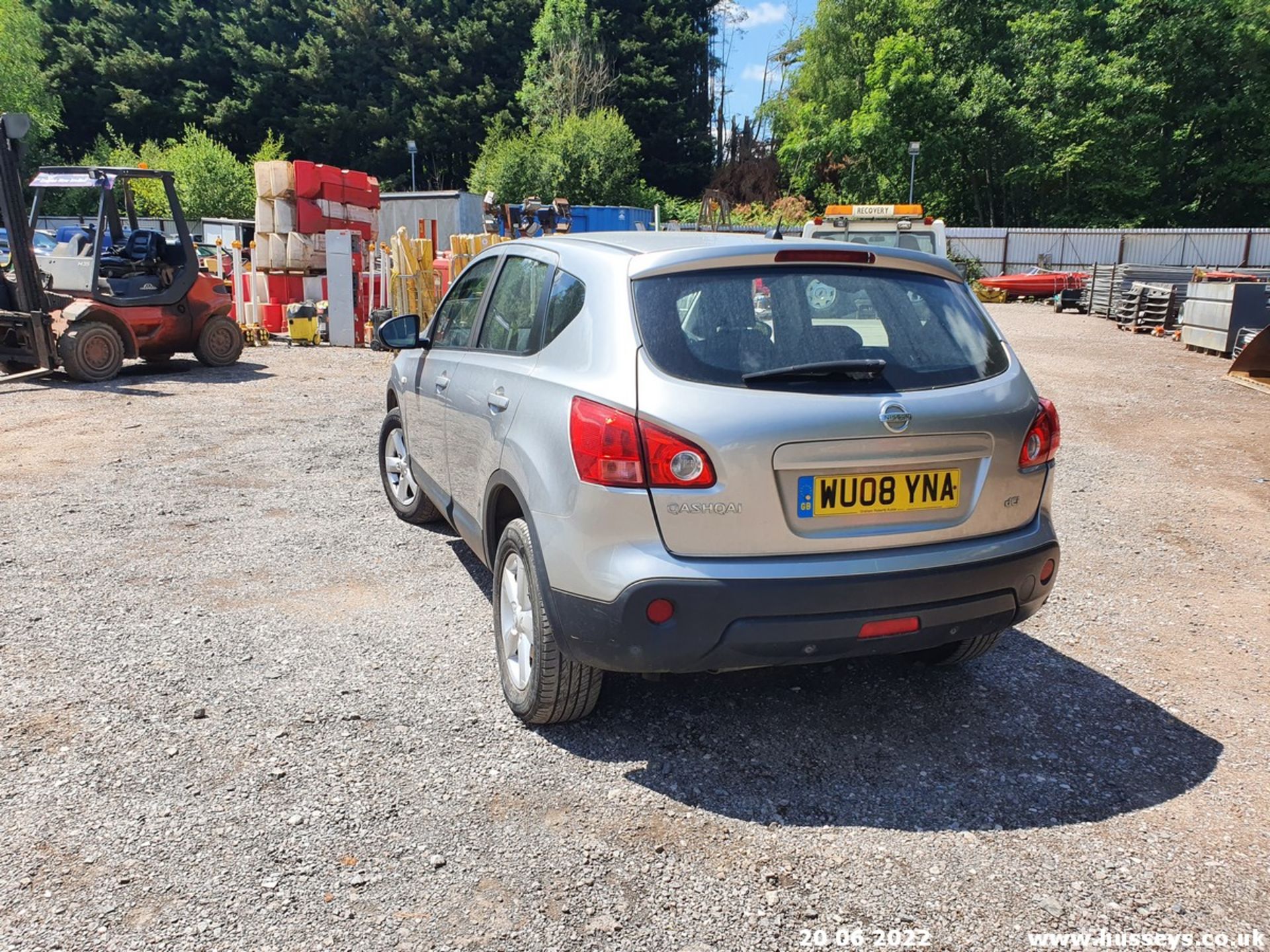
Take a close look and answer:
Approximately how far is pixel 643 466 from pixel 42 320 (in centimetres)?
1098

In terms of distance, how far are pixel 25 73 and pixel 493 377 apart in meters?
58.8

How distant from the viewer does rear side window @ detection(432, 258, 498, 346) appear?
4.47 metres

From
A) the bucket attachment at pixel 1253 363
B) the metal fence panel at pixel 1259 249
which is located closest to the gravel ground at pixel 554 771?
the bucket attachment at pixel 1253 363

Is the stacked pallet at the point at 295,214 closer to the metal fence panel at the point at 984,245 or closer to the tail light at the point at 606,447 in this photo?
the tail light at the point at 606,447

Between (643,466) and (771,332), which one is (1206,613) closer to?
(771,332)

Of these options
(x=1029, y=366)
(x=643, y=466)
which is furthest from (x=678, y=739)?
(x=1029, y=366)

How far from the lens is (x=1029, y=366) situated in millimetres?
14977

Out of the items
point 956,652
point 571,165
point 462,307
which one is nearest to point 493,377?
point 462,307

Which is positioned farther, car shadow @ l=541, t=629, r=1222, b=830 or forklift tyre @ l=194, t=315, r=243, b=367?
forklift tyre @ l=194, t=315, r=243, b=367

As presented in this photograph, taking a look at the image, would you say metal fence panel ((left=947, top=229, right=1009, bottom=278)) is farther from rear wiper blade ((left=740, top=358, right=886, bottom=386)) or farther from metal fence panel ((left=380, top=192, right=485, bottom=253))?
rear wiper blade ((left=740, top=358, right=886, bottom=386))

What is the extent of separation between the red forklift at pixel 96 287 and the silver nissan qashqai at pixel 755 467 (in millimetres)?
9974

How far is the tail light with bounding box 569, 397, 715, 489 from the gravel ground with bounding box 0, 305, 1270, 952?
1022 millimetres

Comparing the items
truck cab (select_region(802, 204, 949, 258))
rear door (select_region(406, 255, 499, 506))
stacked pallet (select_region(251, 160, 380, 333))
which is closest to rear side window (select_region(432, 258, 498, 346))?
rear door (select_region(406, 255, 499, 506))

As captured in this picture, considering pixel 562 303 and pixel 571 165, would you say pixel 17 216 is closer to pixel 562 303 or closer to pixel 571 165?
pixel 562 303
